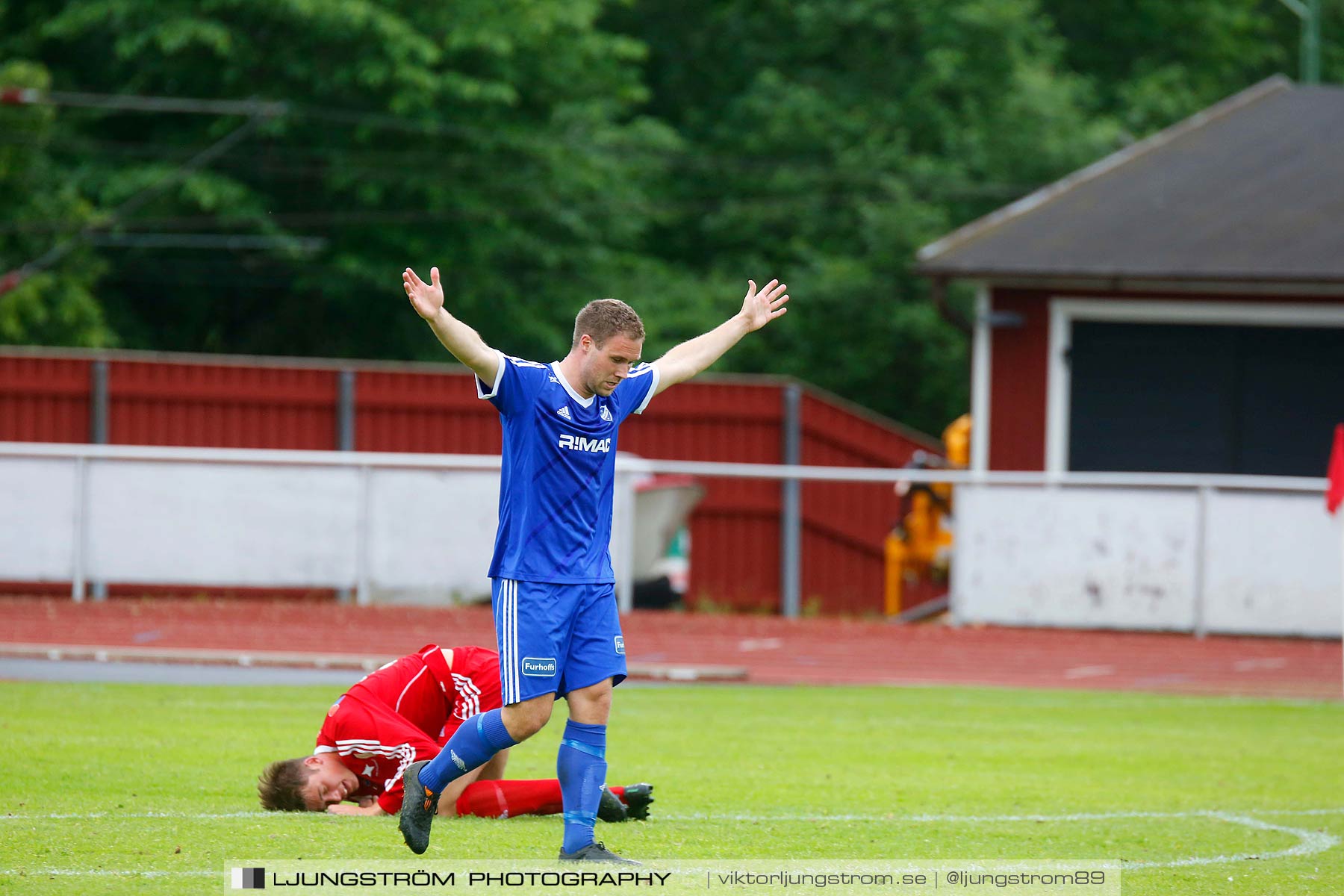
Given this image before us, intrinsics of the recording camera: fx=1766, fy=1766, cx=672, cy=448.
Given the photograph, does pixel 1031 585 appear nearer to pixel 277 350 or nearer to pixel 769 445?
pixel 769 445

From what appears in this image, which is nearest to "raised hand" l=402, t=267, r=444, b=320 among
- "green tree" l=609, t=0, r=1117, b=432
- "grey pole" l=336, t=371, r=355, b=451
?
"grey pole" l=336, t=371, r=355, b=451

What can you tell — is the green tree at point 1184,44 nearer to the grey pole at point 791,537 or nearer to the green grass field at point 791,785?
the grey pole at point 791,537

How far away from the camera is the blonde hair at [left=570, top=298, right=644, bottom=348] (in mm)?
6207

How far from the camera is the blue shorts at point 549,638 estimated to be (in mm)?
6211

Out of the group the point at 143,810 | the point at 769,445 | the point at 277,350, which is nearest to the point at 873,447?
the point at 769,445

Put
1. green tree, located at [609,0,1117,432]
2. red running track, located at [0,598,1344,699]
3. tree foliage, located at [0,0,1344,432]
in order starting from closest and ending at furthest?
red running track, located at [0,598,1344,699] → tree foliage, located at [0,0,1344,432] → green tree, located at [609,0,1117,432]

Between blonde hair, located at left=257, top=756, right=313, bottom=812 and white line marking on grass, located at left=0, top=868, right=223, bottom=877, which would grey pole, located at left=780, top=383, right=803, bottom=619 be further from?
white line marking on grass, located at left=0, top=868, right=223, bottom=877

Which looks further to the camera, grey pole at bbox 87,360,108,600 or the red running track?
grey pole at bbox 87,360,108,600

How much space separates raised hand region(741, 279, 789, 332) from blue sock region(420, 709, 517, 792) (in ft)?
6.19

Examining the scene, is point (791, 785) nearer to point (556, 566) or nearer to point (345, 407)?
point (556, 566)

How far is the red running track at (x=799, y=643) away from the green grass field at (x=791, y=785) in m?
1.58

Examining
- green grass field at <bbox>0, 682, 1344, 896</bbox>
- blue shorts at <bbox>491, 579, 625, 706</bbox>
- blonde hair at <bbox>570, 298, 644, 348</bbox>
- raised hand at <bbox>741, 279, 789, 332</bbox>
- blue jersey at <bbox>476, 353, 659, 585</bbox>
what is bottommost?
green grass field at <bbox>0, 682, 1344, 896</bbox>

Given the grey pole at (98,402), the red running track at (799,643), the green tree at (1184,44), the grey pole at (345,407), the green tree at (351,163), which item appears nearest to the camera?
the red running track at (799,643)

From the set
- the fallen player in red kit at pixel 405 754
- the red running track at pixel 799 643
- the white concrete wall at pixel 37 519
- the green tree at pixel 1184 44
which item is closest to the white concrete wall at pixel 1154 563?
the red running track at pixel 799 643
